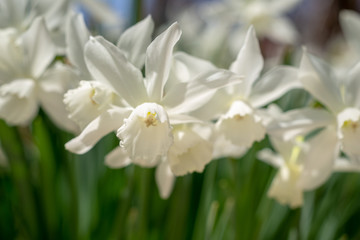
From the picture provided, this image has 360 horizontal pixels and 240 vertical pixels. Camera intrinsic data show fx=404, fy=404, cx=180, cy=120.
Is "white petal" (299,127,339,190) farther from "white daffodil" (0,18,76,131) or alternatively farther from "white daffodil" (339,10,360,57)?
"white daffodil" (0,18,76,131)

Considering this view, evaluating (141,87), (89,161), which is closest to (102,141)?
(89,161)

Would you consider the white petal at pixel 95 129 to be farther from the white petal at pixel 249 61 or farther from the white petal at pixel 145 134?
the white petal at pixel 249 61

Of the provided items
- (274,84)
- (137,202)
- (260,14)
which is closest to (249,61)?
(274,84)

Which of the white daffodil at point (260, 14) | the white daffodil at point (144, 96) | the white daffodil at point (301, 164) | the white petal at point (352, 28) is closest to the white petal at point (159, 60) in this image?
the white daffodil at point (144, 96)

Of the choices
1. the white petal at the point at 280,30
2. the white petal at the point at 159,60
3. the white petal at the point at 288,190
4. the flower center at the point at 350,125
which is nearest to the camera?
the white petal at the point at 159,60

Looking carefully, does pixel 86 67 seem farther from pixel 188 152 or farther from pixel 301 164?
pixel 301 164

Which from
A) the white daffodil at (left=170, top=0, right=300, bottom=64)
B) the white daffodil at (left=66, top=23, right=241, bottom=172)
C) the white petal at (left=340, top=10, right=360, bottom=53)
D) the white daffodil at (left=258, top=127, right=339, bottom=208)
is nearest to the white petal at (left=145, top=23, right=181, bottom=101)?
the white daffodil at (left=66, top=23, right=241, bottom=172)

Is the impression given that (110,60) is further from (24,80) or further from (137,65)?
(24,80)
